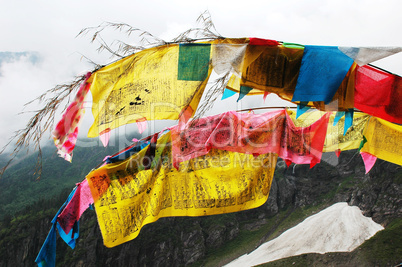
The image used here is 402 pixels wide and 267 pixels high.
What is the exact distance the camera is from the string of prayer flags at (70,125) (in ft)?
8.03

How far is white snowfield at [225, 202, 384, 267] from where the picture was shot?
29.7 metres

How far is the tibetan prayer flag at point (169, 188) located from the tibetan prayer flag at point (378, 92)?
1366mm

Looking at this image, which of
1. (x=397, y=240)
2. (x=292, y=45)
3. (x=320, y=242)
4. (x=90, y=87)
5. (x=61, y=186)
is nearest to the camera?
(x=292, y=45)

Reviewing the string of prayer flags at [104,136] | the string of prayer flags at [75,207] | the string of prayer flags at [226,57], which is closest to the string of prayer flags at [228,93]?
the string of prayer flags at [226,57]

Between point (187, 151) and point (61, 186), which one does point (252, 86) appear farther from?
point (61, 186)

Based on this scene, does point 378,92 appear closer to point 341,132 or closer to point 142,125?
point 341,132

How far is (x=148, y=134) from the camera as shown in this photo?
3186 mm

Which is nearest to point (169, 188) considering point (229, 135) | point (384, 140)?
point (229, 135)

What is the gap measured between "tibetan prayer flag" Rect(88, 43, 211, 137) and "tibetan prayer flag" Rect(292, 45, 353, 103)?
2.60 ft

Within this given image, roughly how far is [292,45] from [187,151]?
5.29 feet

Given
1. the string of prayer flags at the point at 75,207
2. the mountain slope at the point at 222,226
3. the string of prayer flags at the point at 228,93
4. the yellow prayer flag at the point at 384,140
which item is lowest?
the mountain slope at the point at 222,226

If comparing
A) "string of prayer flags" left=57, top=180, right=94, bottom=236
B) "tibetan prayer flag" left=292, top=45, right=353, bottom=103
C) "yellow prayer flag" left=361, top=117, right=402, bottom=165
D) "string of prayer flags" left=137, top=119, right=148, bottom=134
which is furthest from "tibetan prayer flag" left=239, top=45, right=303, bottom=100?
"string of prayer flags" left=57, top=180, right=94, bottom=236

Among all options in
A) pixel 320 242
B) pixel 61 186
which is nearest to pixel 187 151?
pixel 320 242

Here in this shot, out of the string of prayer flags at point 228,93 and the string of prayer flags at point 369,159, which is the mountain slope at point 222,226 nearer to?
the string of prayer flags at point 369,159
